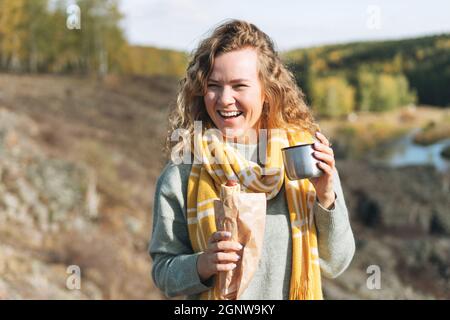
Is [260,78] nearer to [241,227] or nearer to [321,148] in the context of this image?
[321,148]

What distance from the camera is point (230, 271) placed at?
1691mm

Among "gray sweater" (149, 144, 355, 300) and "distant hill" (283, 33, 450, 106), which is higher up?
"distant hill" (283, 33, 450, 106)

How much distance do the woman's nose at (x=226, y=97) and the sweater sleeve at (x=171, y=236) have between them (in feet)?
0.82

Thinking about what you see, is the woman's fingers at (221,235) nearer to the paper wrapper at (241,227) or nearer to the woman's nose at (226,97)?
the paper wrapper at (241,227)

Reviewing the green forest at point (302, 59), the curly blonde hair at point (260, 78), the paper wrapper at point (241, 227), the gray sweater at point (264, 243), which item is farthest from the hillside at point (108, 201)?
the green forest at point (302, 59)

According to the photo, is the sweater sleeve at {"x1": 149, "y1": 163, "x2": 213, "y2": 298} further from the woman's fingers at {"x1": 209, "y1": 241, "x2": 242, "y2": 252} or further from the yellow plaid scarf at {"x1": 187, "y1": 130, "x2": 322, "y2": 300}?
the woman's fingers at {"x1": 209, "y1": 241, "x2": 242, "y2": 252}

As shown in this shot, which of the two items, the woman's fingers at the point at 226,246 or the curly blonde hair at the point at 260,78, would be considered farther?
the curly blonde hair at the point at 260,78

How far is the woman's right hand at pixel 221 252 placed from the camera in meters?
1.66

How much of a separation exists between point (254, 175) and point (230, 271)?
291mm

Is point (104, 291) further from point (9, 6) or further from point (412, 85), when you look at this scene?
point (9, 6)

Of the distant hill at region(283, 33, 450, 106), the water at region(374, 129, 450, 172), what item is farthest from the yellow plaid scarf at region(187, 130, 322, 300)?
the water at region(374, 129, 450, 172)

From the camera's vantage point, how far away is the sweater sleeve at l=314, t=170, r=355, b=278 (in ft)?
5.75

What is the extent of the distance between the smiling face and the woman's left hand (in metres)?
0.23

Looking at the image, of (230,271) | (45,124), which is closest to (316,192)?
(230,271)
